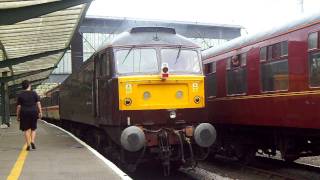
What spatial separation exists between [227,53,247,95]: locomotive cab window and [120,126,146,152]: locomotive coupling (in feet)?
9.62

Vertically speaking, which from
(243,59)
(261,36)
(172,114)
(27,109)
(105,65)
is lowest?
(172,114)

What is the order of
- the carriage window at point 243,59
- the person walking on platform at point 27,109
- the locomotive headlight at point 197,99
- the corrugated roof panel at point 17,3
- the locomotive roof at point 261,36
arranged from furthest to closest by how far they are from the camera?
1. the corrugated roof panel at point 17,3
2. the person walking on platform at point 27,109
3. the carriage window at point 243,59
4. the locomotive headlight at point 197,99
5. the locomotive roof at point 261,36

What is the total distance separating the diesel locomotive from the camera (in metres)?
10.5

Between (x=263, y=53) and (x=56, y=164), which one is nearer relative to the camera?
(x=56, y=164)

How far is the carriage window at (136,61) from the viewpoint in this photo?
10.9m

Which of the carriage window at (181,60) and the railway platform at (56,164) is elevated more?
the carriage window at (181,60)

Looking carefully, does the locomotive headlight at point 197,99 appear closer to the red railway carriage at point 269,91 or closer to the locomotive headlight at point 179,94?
the locomotive headlight at point 179,94

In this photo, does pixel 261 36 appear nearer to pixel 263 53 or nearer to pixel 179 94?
pixel 263 53

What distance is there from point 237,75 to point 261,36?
1.39 metres

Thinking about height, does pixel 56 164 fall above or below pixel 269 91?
below

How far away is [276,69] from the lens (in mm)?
10320

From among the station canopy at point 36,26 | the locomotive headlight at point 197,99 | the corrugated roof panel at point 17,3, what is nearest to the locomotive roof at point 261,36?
the locomotive headlight at point 197,99

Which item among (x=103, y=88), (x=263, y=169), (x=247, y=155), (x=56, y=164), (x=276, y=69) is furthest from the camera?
(x=247, y=155)

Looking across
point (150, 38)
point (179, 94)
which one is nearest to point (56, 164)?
point (179, 94)
